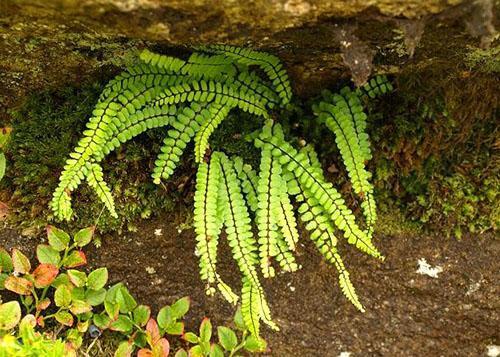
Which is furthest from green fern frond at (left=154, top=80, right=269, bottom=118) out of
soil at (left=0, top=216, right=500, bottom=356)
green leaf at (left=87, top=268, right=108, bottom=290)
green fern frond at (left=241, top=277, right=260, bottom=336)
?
green leaf at (left=87, top=268, right=108, bottom=290)

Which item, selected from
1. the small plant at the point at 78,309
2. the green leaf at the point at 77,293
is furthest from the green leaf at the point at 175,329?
the green leaf at the point at 77,293

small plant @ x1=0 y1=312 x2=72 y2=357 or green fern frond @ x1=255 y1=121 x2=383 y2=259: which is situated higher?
green fern frond @ x1=255 y1=121 x2=383 y2=259

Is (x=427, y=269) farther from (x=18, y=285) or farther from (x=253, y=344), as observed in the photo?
(x=18, y=285)

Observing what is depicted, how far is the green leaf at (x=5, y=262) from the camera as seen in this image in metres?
3.60

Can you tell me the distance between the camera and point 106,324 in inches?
144

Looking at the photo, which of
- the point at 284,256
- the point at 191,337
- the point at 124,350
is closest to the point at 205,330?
the point at 191,337

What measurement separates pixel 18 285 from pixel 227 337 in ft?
4.50

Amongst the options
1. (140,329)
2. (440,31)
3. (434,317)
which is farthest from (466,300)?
(140,329)

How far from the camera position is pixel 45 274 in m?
3.49

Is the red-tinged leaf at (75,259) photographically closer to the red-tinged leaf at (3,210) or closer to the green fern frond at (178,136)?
the red-tinged leaf at (3,210)

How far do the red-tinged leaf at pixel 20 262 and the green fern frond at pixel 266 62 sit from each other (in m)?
1.75

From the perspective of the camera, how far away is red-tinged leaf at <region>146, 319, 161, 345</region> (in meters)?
3.60

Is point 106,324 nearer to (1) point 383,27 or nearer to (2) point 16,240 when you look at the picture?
(2) point 16,240

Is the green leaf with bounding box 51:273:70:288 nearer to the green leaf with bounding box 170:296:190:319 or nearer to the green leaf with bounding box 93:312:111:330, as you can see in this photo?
the green leaf with bounding box 93:312:111:330
